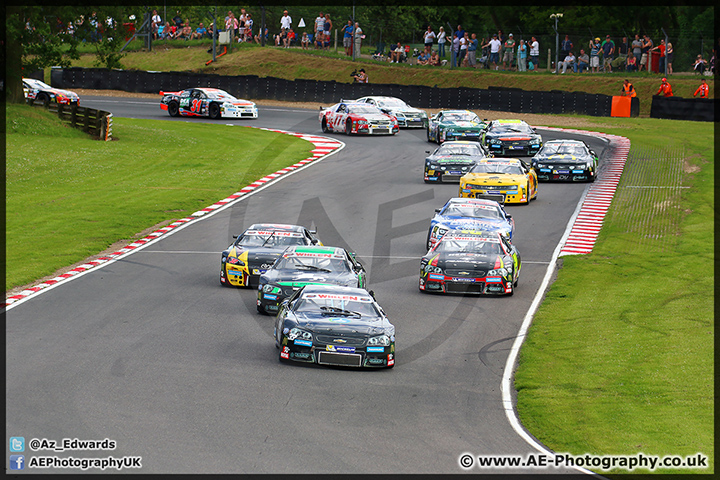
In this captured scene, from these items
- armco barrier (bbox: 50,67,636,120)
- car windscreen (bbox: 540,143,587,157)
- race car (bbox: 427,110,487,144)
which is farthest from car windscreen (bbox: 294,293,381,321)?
armco barrier (bbox: 50,67,636,120)

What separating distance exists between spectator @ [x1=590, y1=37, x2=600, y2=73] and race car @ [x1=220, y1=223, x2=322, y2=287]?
36.6 meters

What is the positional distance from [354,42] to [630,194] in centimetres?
3517

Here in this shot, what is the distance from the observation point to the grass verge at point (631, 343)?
11828 mm

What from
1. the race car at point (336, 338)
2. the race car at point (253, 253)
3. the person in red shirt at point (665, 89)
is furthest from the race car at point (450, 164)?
the person in red shirt at point (665, 89)

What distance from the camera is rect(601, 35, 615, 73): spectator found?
5275 centimetres

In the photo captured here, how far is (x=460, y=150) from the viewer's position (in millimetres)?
33156

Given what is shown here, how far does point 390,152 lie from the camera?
3962 cm

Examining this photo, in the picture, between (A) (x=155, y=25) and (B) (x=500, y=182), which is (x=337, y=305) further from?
(A) (x=155, y=25)

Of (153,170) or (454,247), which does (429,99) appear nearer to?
(153,170)

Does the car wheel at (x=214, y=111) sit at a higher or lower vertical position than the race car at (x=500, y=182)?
higher

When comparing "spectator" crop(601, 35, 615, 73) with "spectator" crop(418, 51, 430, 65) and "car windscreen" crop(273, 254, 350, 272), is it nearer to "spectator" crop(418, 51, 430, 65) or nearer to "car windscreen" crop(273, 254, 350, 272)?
"spectator" crop(418, 51, 430, 65)

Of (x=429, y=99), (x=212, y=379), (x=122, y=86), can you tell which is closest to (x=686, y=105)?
(x=429, y=99)

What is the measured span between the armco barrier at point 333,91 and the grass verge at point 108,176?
867cm

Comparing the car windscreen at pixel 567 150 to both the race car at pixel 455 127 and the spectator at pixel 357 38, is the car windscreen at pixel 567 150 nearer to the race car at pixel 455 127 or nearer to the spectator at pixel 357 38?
the race car at pixel 455 127
